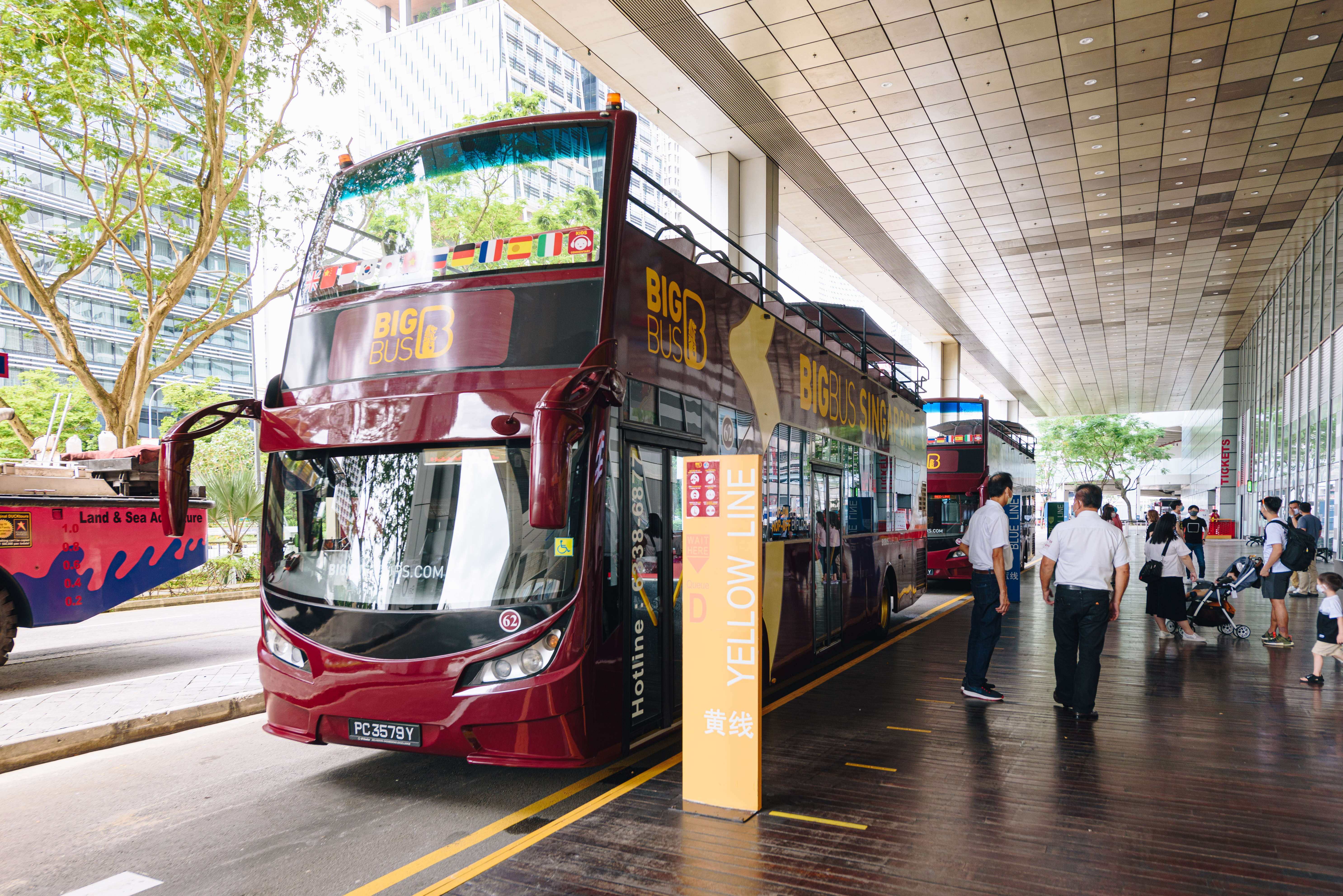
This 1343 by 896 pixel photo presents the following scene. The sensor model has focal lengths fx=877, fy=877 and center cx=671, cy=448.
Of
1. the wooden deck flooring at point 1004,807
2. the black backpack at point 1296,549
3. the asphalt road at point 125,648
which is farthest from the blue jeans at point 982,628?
the asphalt road at point 125,648

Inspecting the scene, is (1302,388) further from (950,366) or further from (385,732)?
(385,732)

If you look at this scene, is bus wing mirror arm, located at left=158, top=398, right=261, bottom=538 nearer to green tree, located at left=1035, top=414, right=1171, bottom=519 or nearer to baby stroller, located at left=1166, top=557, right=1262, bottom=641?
baby stroller, located at left=1166, top=557, right=1262, bottom=641

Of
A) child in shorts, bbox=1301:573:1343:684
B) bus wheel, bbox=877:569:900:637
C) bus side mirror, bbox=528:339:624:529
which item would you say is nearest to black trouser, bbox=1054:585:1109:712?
child in shorts, bbox=1301:573:1343:684

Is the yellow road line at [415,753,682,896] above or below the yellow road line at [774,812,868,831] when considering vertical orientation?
below

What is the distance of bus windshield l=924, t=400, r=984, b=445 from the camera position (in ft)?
62.6

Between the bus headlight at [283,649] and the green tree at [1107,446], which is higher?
the green tree at [1107,446]

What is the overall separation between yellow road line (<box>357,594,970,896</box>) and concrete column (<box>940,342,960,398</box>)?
1417 inches

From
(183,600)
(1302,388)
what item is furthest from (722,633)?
(1302,388)

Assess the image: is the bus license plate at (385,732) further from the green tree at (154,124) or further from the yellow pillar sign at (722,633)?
the green tree at (154,124)

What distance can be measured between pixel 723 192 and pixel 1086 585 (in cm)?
1380

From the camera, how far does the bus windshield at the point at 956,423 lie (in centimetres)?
1908

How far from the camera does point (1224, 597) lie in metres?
11.7

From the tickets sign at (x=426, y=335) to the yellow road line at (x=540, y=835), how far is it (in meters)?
2.54

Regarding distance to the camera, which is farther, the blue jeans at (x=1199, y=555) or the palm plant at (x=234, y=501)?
the palm plant at (x=234, y=501)
